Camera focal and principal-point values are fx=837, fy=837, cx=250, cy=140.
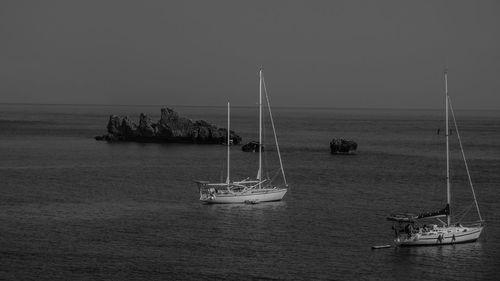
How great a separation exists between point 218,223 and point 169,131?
3849 inches

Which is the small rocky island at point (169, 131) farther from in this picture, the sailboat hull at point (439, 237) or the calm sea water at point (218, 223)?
the sailboat hull at point (439, 237)

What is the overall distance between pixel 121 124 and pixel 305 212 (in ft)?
335

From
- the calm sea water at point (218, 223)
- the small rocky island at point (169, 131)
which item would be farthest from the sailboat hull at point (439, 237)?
the small rocky island at point (169, 131)

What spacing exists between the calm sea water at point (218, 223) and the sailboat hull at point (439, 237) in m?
0.62

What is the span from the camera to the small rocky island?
164625mm

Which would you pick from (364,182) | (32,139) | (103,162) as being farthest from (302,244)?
(32,139)

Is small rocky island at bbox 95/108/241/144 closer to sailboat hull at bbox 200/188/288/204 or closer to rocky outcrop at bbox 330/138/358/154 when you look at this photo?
rocky outcrop at bbox 330/138/358/154

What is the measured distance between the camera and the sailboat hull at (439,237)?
60969 millimetres

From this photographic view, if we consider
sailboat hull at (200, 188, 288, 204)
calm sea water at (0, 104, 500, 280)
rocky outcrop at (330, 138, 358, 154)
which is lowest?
calm sea water at (0, 104, 500, 280)

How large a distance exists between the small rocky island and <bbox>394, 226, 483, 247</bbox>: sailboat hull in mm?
100794

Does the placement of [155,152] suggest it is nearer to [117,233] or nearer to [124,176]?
[124,176]

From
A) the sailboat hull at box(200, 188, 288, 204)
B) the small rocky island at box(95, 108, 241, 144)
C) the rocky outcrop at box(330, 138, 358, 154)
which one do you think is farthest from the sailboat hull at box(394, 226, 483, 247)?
the small rocky island at box(95, 108, 241, 144)

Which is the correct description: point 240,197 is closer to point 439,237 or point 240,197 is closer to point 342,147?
point 439,237

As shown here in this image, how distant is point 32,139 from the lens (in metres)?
186
